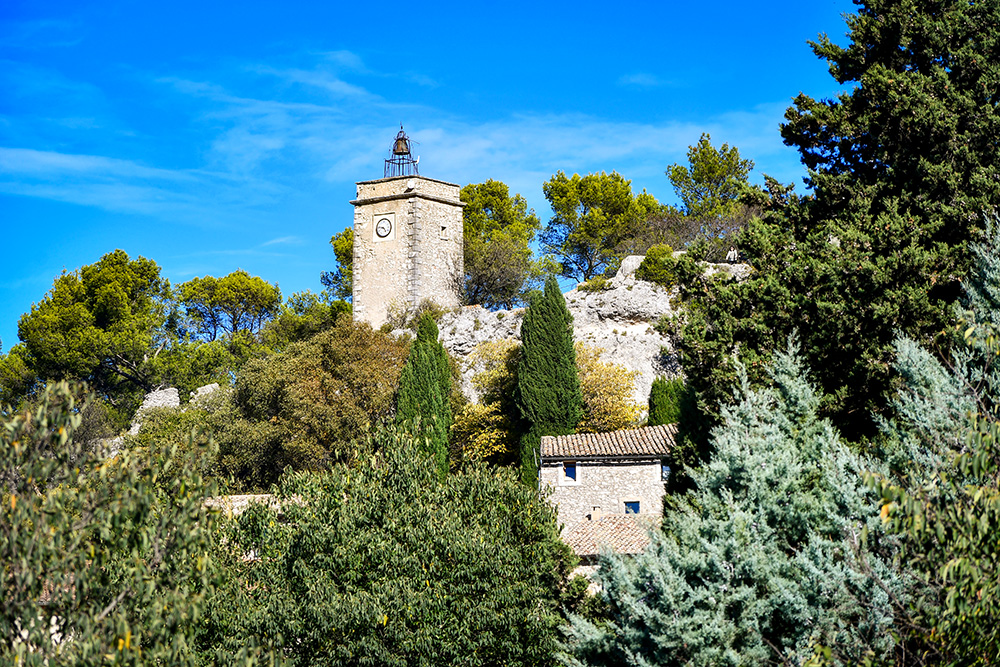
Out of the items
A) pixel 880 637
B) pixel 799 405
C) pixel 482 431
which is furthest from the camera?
pixel 482 431

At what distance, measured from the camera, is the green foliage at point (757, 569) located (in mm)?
12164

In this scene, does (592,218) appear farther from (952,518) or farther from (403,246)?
(952,518)

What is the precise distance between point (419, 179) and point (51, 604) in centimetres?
A: 4152

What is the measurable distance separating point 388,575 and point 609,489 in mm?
16990

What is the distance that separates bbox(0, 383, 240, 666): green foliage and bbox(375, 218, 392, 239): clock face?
39.3 meters

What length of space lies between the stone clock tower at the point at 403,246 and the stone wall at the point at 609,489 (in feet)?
57.5

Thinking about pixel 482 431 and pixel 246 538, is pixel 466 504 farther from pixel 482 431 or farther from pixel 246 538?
pixel 482 431

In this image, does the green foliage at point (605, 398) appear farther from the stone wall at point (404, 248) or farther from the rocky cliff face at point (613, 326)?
the stone wall at point (404, 248)

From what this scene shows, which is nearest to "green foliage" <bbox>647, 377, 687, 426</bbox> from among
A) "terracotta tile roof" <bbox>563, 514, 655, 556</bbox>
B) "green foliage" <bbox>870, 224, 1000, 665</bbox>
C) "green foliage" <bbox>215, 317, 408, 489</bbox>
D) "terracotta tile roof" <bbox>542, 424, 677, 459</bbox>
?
"terracotta tile roof" <bbox>542, 424, 677, 459</bbox>

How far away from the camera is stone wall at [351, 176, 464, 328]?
4825 cm

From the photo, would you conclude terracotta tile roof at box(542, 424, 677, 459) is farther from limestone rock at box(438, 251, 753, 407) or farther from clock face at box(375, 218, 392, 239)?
clock face at box(375, 218, 392, 239)

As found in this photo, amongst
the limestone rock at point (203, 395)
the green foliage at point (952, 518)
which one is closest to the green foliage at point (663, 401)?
the limestone rock at point (203, 395)

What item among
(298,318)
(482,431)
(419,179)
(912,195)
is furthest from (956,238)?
(298,318)

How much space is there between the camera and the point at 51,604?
8539 millimetres
